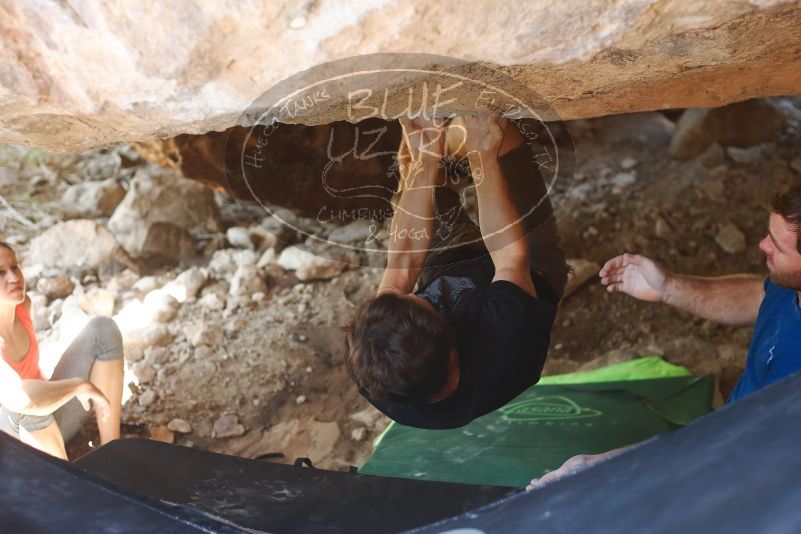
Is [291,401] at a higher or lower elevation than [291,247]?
lower

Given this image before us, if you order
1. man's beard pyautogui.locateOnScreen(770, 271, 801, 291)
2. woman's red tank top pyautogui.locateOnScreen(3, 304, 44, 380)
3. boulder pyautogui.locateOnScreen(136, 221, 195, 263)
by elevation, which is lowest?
man's beard pyautogui.locateOnScreen(770, 271, 801, 291)

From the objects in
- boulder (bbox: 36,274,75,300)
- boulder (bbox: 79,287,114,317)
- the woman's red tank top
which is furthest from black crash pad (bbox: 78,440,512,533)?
boulder (bbox: 36,274,75,300)

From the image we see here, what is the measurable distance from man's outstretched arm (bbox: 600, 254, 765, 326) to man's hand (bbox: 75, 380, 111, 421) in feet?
5.48

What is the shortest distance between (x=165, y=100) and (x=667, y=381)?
215 centimetres

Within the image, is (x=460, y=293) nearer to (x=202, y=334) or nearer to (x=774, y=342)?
(x=774, y=342)

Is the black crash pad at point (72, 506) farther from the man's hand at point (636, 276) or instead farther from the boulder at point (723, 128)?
the boulder at point (723, 128)

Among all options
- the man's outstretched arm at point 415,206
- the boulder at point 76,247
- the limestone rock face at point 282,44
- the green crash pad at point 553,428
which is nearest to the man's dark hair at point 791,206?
the limestone rock face at point 282,44

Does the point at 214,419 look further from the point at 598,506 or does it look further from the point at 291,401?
the point at 598,506

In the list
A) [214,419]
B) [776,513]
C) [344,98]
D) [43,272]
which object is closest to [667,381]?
[214,419]

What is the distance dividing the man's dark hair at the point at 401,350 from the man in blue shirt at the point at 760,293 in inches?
13.6

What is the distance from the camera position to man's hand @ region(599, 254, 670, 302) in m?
2.05

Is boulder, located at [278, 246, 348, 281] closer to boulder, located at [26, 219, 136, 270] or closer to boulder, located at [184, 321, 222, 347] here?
boulder, located at [184, 321, 222, 347]

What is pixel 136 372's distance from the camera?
3.09 metres

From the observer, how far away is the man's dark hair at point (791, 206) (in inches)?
66.5
